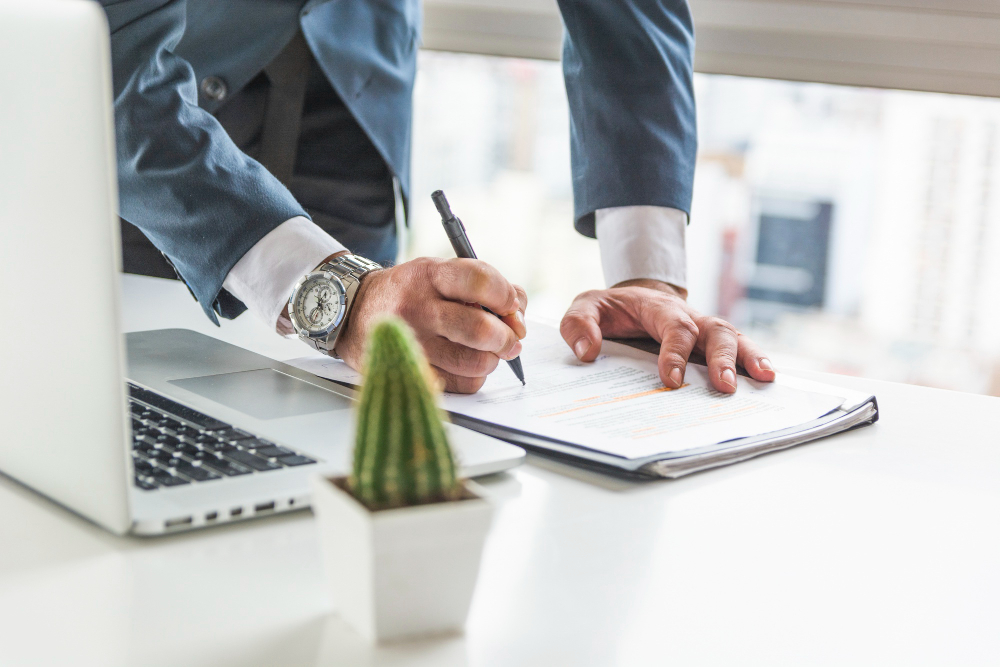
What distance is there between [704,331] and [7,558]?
2.16 feet

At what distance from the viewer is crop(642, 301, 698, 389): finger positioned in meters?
0.81

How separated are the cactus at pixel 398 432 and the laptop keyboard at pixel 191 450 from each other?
212 mm

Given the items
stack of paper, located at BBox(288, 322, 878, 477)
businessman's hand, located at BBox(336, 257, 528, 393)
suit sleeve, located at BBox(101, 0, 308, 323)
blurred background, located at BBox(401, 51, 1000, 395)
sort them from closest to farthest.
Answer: stack of paper, located at BBox(288, 322, 878, 477) → businessman's hand, located at BBox(336, 257, 528, 393) → suit sleeve, located at BBox(101, 0, 308, 323) → blurred background, located at BBox(401, 51, 1000, 395)

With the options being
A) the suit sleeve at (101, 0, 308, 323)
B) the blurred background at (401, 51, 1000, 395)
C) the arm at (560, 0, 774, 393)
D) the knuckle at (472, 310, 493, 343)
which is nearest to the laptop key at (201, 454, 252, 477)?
the knuckle at (472, 310, 493, 343)

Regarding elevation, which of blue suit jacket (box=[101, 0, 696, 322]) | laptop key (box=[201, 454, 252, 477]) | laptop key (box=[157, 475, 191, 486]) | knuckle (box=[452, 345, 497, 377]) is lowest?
laptop key (box=[157, 475, 191, 486])

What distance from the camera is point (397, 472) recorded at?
1.06ft

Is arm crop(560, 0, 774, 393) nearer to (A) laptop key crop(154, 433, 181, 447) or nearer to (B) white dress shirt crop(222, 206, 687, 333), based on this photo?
(B) white dress shirt crop(222, 206, 687, 333)

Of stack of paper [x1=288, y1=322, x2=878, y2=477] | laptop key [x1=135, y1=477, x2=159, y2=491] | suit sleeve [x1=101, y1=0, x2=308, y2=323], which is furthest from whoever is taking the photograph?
suit sleeve [x1=101, y1=0, x2=308, y2=323]

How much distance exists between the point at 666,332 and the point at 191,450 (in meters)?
0.50

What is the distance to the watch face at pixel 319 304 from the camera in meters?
0.81

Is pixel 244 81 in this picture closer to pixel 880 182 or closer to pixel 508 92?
pixel 508 92

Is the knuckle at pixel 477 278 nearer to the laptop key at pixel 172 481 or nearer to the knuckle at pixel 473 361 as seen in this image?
the knuckle at pixel 473 361

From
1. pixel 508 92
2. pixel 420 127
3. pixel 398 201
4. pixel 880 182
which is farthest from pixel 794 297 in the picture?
pixel 398 201

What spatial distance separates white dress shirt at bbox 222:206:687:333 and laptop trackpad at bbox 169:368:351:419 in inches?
3.9
